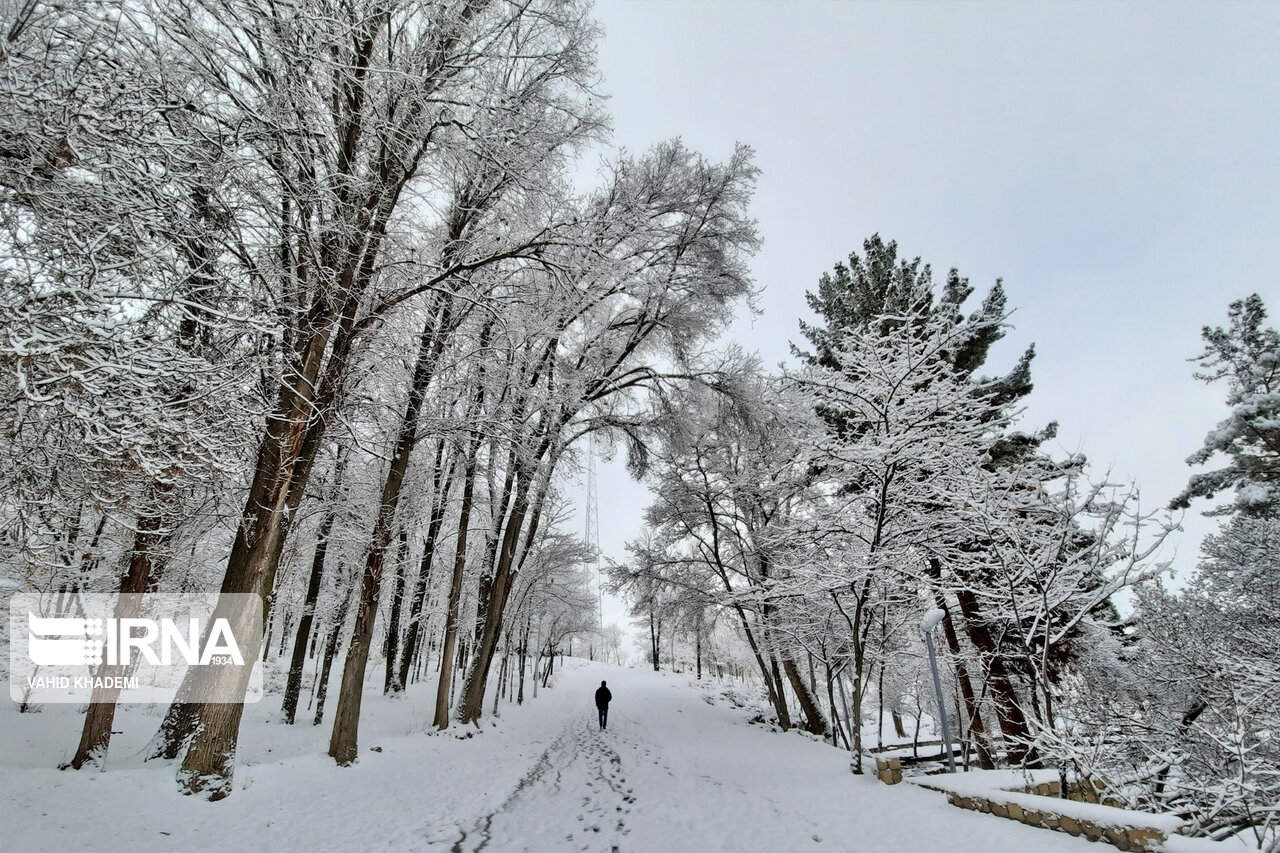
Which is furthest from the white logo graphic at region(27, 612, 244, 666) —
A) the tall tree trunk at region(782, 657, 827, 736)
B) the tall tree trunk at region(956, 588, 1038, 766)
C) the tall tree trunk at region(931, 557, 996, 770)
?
the tall tree trunk at region(782, 657, 827, 736)

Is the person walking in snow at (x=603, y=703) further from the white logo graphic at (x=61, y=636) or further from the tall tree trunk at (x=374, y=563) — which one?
the white logo graphic at (x=61, y=636)

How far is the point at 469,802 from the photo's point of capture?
6363mm

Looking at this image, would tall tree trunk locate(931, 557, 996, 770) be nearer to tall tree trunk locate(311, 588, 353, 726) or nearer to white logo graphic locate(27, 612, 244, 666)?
white logo graphic locate(27, 612, 244, 666)

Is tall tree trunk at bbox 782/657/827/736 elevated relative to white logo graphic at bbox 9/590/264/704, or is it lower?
lower

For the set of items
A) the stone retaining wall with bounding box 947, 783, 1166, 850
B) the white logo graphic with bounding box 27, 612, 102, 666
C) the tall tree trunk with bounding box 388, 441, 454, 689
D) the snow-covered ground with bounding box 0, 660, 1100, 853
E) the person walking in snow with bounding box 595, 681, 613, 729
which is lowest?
the person walking in snow with bounding box 595, 681, 613, 729

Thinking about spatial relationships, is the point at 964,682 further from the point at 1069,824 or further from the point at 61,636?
the point at 61,636

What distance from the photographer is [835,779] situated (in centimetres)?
780

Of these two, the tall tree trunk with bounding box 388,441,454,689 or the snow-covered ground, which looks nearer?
the snow-covered ground

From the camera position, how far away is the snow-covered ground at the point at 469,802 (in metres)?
4.46

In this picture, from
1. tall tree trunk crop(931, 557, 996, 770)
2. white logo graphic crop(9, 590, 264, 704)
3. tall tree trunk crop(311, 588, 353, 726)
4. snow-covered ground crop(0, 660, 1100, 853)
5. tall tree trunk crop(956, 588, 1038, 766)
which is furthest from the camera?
tall tree trunk crop(311, 588, 353, 726)

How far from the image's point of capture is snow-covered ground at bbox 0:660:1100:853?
446cm

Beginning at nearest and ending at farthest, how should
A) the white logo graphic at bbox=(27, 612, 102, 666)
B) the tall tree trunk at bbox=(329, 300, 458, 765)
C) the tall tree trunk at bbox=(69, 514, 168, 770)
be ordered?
1. the tall tree trunk at bbox=(69, 514, 168, 770)
2. the tall tree trunk at bbox=(329, 300, 458, 765)
3. the white logo graphic at bbox=(27, 612, 102, 666)

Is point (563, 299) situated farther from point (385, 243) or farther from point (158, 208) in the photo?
point (158, 208)

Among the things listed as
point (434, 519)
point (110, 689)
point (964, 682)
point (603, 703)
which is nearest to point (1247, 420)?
point (964, 682)
